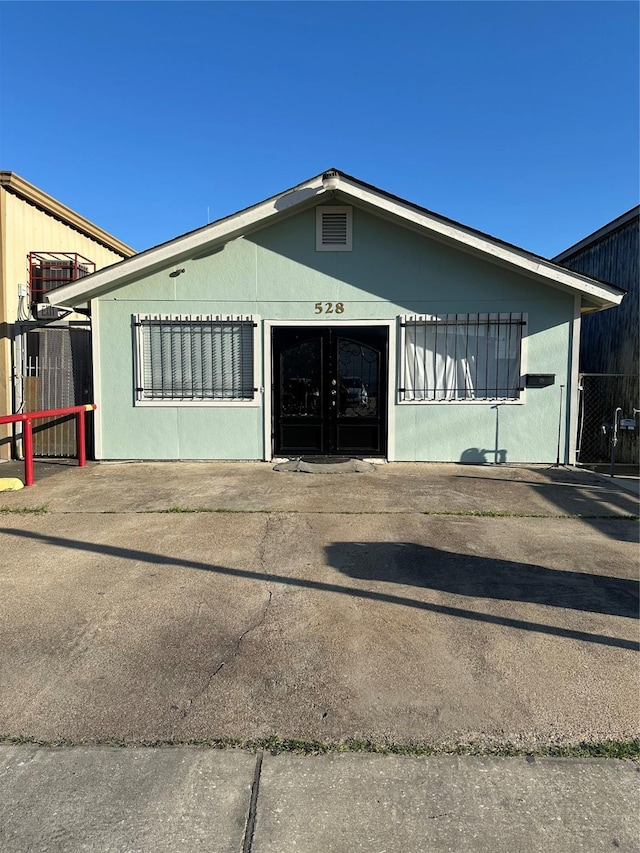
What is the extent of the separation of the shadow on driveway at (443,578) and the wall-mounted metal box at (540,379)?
5.20m

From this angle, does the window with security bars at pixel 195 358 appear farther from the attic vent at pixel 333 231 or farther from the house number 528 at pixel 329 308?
the attic vent at pixel 333 231

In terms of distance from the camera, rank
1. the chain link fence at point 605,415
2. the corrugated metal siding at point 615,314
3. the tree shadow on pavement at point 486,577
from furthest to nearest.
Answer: the corrugated metal siding at point 615,314 < the chain link fence at point 605,415 < the tree shadow on pavement at point 486,577

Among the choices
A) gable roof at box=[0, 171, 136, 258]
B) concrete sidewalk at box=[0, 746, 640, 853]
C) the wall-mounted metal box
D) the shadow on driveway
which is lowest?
concrete sidewalk at box=[0, 746, 640, 853]

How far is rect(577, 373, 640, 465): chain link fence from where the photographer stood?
10.4 meters

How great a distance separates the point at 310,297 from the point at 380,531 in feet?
16.5

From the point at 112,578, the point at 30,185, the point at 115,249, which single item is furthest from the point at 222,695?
the point at 115,249

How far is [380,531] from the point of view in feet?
18.4

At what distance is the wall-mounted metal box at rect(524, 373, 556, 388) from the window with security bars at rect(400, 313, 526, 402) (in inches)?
6.3

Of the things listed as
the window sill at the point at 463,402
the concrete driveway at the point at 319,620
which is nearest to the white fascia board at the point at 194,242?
the window sill at the point at 463,402

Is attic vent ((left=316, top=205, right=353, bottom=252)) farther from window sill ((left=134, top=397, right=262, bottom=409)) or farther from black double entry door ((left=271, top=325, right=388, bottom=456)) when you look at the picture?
window sill ((left=134, top=397, right=262, bottom=409))

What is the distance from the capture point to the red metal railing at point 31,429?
7602mm

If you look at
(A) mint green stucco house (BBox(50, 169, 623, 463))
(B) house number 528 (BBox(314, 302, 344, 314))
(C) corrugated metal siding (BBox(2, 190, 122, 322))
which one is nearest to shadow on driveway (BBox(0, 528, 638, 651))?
(A) mint green stucco house (BBox(50, 169, 623, 463))

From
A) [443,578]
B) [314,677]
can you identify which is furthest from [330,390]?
[314,677]

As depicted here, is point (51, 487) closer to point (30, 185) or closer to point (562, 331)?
point (30, 185)
